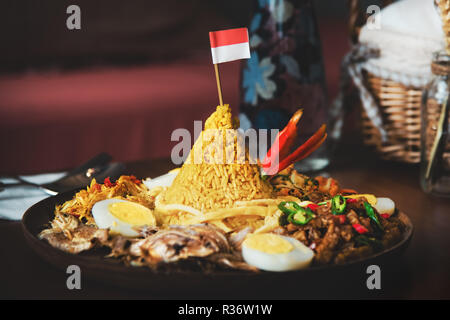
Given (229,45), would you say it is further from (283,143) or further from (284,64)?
(284,64)

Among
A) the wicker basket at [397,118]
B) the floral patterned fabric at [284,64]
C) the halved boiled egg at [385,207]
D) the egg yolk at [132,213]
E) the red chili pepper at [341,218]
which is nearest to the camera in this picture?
the red chili pepper at [341,218]

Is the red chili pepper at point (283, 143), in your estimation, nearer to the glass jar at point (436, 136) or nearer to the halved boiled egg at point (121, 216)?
the halved boiled egg at point (121, 216)

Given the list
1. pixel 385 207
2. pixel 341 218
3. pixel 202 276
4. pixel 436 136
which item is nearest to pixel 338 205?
pixel 341 218

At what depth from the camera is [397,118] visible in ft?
7.13

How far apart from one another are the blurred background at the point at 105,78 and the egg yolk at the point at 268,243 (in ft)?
6.59

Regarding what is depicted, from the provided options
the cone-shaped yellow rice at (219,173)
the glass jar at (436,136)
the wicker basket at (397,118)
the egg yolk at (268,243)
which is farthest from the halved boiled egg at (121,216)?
the wicker basket at (397,118)

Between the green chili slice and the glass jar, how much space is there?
754 millimetres

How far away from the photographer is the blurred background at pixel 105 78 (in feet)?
9.60

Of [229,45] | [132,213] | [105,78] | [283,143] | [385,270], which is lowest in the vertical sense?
[385,270]

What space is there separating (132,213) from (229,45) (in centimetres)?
48

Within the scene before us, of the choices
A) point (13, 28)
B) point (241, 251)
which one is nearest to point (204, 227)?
point (241, 251)

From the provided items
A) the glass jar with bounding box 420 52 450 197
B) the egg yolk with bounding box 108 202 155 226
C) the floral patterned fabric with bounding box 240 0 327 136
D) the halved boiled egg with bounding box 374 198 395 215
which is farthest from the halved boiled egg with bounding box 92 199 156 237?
the glass jar with bounding box 420 52 450 197

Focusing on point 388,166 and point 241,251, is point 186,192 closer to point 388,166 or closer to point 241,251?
point 241,251

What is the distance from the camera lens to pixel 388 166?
2211mm
